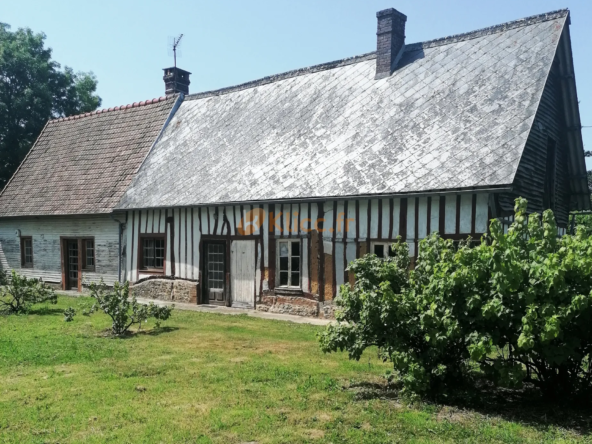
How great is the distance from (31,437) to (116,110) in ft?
60.3

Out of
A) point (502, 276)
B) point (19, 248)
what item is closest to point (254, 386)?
point (502, 276)

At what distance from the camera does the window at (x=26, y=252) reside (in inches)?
815

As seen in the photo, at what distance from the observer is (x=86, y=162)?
66.2ft

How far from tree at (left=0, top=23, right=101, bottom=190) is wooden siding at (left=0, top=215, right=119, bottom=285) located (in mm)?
7933

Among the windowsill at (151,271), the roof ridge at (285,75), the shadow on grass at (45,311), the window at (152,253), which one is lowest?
the shadow on grass at (45,311)

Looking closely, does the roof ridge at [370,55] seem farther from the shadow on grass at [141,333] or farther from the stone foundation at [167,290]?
the shadow on grass at [141,333]

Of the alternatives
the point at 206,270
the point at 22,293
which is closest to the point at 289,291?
the point at 206,270

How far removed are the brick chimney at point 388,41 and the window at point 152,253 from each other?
8.15 m

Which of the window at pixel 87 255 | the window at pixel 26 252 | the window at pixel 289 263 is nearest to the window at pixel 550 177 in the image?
the window at pixel 289 263

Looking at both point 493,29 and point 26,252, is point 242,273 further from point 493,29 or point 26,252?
point 26,252

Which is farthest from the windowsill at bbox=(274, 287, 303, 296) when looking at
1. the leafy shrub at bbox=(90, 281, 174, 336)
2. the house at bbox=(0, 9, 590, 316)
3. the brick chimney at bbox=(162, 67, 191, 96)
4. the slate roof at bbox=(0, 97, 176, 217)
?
the brick chimney at bbox=(162, 67, 191, 96)

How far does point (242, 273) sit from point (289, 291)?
5.53 feet

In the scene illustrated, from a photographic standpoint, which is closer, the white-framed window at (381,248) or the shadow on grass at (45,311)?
the white-framed window at (381,248)

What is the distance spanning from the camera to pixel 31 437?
508 cm
